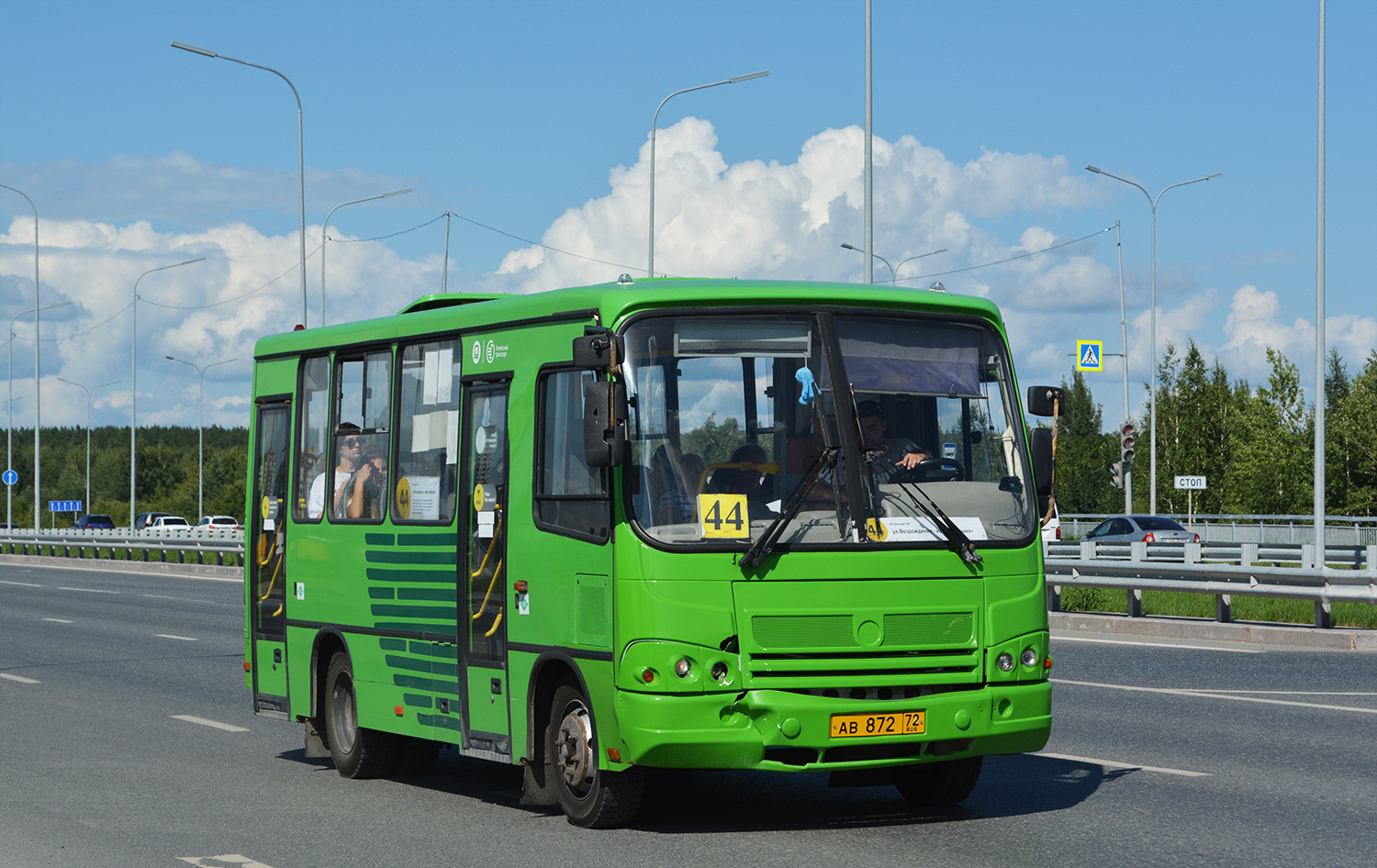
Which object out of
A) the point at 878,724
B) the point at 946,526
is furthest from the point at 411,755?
the point at 946,526

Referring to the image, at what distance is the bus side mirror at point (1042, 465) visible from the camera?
916 centimetres

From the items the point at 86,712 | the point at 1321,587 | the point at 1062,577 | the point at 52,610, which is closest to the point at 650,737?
the point at 86,712

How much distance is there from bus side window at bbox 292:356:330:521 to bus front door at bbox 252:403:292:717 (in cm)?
20

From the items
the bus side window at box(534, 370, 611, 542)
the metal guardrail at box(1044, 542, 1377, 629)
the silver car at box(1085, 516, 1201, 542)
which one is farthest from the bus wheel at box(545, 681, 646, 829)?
the silver car at box(1085, 516, 1201, 542)

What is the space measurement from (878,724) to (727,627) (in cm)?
86

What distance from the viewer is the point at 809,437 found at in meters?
8.61

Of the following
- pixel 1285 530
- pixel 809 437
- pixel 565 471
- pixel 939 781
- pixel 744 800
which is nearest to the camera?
pixel 809 437

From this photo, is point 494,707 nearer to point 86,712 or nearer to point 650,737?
point 650,737

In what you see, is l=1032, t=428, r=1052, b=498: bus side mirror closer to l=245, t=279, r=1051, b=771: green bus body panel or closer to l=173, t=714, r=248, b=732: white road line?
l=245, t=279, r=1051, b=771: green bus body panel

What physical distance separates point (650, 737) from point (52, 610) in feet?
81.9

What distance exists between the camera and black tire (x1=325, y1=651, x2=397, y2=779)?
11062mm

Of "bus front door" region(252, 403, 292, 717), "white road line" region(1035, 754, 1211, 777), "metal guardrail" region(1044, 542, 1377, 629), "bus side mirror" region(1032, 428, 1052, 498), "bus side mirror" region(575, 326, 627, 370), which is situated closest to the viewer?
"bus side mirror" region(575, 326, 627, 370)

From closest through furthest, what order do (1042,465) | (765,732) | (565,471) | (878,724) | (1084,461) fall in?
(765,732)
(878,724)
(565,471)
(1042,465)
(1084,461)

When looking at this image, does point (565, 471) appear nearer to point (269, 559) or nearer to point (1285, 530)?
point (269, 559)
